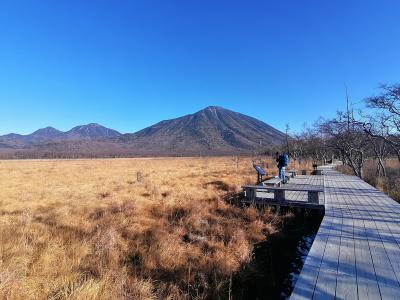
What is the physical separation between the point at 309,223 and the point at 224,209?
3.10m

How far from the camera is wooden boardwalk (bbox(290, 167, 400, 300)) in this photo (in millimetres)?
3377

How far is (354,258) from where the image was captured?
443cm

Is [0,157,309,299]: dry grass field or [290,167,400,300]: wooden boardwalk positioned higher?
[290,167,400,300]: wooden boardwalk

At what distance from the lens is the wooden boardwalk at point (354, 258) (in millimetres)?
3377

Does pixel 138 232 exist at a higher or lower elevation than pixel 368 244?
Result: lower

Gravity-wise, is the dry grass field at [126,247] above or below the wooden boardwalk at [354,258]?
below

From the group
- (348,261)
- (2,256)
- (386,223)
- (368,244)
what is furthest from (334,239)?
(2,256)

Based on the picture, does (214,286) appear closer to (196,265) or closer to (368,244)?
(196,265)

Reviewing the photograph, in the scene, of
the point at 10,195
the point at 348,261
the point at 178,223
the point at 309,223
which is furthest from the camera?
the point at 10,195

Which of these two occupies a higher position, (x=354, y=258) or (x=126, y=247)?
(x=354, y=258)

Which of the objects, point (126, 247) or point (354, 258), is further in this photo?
point (126, 247)

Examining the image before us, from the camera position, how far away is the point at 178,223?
353 inches

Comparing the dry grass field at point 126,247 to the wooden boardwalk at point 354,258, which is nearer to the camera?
the wooden boardwalk at point 354,258

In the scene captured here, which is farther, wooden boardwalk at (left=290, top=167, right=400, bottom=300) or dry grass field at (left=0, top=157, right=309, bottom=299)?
dry grass field at (left=0, top=157, right=309, bottom=299)
